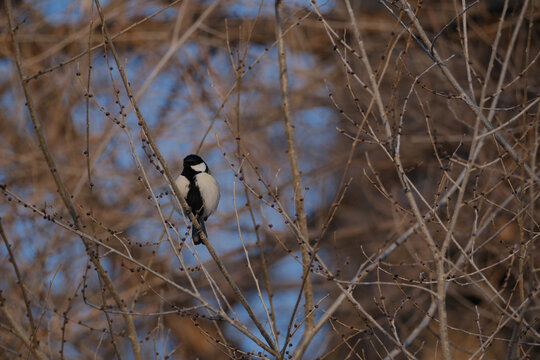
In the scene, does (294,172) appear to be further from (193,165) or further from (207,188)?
(193,165)

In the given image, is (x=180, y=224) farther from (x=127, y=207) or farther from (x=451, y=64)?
(x=451, y=64)

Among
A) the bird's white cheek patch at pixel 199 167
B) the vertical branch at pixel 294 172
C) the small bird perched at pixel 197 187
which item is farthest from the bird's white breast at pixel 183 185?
the vertical branch at pixel 294 172

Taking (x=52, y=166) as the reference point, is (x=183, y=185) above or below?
above

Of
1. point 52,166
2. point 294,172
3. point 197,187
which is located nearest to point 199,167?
point 197,187

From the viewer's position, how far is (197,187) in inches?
159

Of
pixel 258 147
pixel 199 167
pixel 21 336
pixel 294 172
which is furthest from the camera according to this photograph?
pixel 258 147

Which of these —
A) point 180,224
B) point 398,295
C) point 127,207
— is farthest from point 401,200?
point 127,207

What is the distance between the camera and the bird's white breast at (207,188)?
4.05 metres

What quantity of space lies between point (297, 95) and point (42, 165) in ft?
10.5

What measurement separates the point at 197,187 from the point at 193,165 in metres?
0.17

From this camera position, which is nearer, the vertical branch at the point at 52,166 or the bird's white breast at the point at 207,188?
the vertical branch at the point at 52,166

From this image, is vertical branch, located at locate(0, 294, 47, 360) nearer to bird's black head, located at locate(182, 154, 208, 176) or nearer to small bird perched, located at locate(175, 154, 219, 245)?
small bird perched, located at locate(175, 154, 219, 245)

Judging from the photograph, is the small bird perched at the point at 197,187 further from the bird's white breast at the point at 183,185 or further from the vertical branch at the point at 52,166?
the vertical branch at the point at 52,166

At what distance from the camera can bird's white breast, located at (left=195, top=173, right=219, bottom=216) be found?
405 cm
